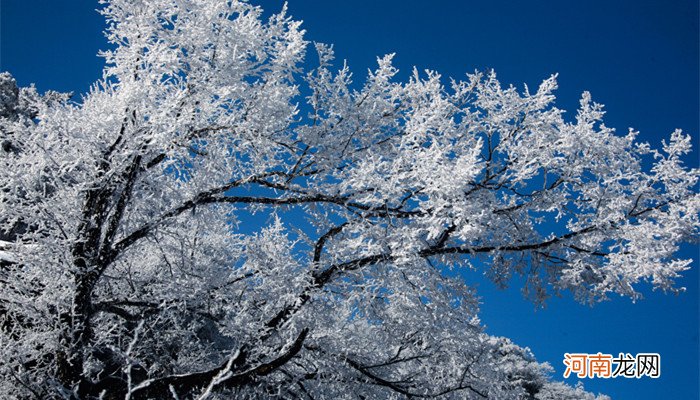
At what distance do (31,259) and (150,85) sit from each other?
2181 millimetres

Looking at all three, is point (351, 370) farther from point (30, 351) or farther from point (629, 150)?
point (629, 150)

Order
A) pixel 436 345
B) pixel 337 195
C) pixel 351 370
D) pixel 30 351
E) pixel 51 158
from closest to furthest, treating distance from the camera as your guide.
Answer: pixel 51 158 → pixel 30 351 → pixel 337 195 → pixel 351 370 → pixel 436 345

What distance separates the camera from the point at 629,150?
583 cm

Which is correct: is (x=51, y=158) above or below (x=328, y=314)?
above

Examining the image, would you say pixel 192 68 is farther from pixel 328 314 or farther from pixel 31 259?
pixel 328 314

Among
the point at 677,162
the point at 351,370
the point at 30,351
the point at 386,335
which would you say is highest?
the point at 677,162

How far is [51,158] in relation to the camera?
15.8 feet

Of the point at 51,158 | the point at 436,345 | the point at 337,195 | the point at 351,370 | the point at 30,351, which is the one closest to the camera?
the point at 51,158

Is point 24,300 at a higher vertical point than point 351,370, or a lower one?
lower

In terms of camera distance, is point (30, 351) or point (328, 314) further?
point (328, 314)

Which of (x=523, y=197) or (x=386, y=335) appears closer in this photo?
(x=523, y=197)

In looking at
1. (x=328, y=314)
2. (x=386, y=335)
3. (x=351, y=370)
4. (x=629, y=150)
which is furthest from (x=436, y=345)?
(x=629, y=150)

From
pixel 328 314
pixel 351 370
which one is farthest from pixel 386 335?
pixel 328 314

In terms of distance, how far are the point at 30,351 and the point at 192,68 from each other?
3.43 metres
